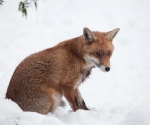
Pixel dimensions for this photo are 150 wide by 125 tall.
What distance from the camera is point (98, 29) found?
13.7 m

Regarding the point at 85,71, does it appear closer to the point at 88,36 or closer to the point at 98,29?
the point at 88,36

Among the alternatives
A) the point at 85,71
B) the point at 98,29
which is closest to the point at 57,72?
the point at 85,71

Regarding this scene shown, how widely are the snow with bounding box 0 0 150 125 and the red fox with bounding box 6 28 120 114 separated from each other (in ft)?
1.75

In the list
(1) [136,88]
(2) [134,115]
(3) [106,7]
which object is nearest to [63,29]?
(3) [106,7]

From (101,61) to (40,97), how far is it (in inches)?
57.2

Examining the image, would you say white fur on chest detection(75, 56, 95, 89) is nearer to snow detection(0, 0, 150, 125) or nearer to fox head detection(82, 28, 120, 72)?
fox head detection(82, 28, 120, 72)

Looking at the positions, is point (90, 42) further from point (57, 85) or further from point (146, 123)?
point (146, 123)

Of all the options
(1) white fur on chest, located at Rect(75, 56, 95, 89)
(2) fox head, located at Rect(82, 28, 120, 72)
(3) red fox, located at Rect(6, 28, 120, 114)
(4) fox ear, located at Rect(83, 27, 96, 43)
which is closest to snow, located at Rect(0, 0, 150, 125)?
(3) red fox, located at Rect(6, 28, 120, 114)

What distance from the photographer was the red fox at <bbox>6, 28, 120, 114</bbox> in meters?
6.52

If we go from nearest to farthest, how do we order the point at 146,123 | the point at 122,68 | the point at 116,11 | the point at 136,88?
the point at 146,123, the point at 136,88, the point at 122,68, the point at 116,11

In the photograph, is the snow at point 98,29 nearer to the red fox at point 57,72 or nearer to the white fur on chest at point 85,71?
the red fox at point 57,72

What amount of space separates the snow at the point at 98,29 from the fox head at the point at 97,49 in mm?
1033

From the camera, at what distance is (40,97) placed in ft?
21.3

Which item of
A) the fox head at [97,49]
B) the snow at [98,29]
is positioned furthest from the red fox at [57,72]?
the snow at [98,29]
